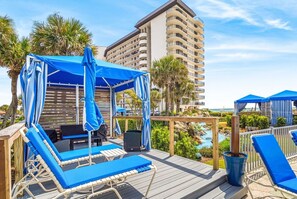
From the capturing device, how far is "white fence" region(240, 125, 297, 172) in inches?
177

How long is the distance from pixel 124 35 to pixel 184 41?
Result: 2372 centimetres

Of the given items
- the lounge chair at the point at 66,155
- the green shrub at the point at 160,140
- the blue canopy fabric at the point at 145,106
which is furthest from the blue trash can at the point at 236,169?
the green shrub at the point at 160,140

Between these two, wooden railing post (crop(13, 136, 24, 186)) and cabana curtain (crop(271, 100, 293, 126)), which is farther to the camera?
cabana curtain (crop(271, 100, 293, 126))

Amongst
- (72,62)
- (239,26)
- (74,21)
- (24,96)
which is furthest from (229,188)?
(74,21)

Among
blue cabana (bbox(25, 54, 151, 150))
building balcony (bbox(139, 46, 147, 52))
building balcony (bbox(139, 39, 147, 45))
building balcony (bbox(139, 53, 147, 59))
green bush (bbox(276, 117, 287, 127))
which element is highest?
building balcony (bbox(139, 39, 147, 45))

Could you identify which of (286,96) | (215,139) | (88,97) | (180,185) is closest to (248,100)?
(286,96)

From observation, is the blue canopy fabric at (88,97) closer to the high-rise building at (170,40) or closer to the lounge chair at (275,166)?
the lounge chair at (275,166)

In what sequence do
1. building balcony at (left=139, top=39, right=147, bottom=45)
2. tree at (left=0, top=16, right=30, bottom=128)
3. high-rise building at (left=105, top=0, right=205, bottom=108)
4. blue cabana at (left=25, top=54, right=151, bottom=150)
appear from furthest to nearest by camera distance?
building balcony at (left=139, top=39, right=147, bottom=45), high-rise building at (left=105, top=0, right=205, bottom=108), tree at (left=0, top=16, right=30, bottom=128), blue cabana at (left=25, top=54, right=151, bottom=150)

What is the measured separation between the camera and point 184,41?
169ft

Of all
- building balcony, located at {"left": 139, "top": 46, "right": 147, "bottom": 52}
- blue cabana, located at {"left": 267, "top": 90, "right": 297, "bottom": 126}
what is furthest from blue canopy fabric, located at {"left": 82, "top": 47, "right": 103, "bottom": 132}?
building balcony, located at {"left": 139, "top": 46, "right": 147, "bottom": 52}

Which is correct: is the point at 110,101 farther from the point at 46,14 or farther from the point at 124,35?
the point at 124,35

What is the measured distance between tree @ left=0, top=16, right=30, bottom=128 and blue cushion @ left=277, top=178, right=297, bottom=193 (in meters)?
14.1

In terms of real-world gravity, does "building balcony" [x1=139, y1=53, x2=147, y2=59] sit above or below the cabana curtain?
above

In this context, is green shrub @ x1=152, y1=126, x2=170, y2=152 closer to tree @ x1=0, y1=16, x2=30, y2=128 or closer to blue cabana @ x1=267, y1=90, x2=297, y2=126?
tree @ x1=0, y1=16, x2=30, y2=128
